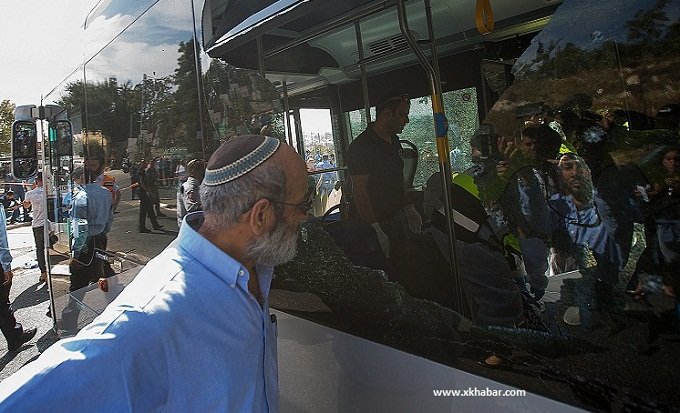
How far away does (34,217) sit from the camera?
26.9 feet

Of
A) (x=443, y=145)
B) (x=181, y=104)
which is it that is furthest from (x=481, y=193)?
(x=181, y=104)

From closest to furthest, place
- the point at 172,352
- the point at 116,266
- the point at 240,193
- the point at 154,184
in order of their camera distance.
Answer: the point at 172,352 → the point at 240,193 → the point at 154,184 → the point at 116,266

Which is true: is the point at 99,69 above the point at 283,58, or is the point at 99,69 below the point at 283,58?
above

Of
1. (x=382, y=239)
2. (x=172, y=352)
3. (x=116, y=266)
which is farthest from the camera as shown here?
(x=116, y=266)

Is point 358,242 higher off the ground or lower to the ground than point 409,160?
lower

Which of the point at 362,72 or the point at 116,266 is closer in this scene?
the point at 362,72

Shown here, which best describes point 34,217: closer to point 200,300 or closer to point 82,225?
point 82,225

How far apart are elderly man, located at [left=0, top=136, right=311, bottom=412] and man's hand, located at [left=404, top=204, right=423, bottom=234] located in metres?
0.34

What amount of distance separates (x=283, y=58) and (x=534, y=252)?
1147 millimetres

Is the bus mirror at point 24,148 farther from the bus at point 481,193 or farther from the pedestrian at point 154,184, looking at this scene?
the bus at point 481,193

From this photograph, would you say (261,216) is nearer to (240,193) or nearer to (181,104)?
(240,193)

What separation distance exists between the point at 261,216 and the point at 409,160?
51 centimetres

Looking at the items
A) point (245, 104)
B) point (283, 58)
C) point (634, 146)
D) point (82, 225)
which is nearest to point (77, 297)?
point (82, 225)

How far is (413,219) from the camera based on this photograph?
162 cm
